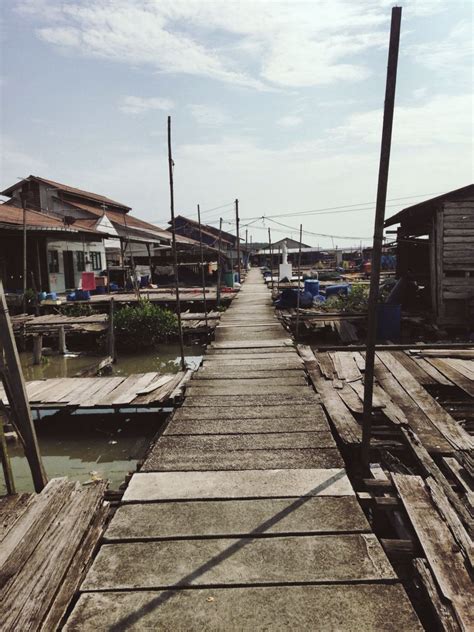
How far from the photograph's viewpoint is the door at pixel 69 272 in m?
23.8

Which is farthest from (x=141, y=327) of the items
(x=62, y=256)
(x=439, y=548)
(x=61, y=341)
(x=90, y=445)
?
(x=439, y=548)

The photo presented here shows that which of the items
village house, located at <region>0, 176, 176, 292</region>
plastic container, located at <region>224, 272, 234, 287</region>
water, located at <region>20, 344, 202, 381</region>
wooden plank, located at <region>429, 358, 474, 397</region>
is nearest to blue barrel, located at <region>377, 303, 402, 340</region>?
wooden plank, located at <region>429, 358, 474, 397</region>

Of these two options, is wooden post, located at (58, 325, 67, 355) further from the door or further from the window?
the window

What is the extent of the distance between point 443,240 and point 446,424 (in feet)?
32.6

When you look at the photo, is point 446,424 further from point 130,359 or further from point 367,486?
point 130,359

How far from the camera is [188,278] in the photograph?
34.4 meters

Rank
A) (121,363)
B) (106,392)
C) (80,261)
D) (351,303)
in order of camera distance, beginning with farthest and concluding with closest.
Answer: (80,261)
(351,303)
(121,363)
(106,392)

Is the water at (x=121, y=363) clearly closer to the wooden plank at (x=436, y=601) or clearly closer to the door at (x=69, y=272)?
the wooden plank at (x=436, y=601)

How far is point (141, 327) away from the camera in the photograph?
14.0 metres

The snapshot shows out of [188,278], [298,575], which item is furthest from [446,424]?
[188,278]

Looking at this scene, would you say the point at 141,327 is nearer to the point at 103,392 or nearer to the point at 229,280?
the point at 103,392

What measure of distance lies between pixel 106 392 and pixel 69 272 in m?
18.4

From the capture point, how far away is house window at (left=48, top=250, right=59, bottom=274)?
71.2 feet

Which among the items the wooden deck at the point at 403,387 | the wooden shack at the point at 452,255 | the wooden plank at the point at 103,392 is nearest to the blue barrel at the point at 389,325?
the wooden shack at the point at 452,255
